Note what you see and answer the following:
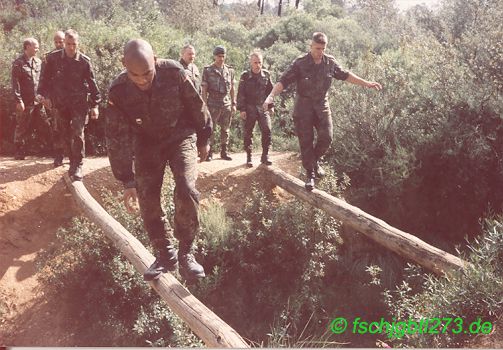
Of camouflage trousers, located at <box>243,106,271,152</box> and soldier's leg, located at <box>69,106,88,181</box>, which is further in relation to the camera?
camouflage trousers, located at <box>243,106,271,152</box>

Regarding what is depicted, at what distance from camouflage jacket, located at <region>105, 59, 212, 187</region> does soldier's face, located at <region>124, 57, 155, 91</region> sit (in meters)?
0.09

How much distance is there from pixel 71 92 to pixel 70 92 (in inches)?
0.6

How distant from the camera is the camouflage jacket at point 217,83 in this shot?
824cm

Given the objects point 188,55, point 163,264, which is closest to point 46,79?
point 188,55

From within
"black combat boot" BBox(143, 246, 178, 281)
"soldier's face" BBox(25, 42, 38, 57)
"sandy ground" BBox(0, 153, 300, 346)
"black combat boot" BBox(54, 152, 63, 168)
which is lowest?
"sandy ground" BBox(0, 153, 300, 346)

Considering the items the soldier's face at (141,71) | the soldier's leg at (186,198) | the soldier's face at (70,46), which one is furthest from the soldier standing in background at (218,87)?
the soldier's face at (141,71)

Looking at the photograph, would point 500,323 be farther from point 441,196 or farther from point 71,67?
point 71,67

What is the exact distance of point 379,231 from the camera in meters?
6.12

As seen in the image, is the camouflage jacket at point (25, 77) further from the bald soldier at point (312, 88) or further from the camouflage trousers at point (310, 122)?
the camouflage trousers at point (310, 122)

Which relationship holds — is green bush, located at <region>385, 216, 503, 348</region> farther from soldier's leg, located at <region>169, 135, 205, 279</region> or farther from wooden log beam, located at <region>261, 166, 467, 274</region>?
soldier's leg, located at <region>169, 135, 205, 279</region>

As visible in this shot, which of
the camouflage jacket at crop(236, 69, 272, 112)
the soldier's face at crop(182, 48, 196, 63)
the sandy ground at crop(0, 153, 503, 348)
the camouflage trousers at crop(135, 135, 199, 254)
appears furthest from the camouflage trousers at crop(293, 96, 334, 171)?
the camouflage trousers at crop(135, 135, 199, 254)

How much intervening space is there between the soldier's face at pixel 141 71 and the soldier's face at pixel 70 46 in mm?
3432

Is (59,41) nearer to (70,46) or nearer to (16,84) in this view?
(16,84)

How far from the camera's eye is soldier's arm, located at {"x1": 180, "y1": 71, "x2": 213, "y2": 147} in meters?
4.05
